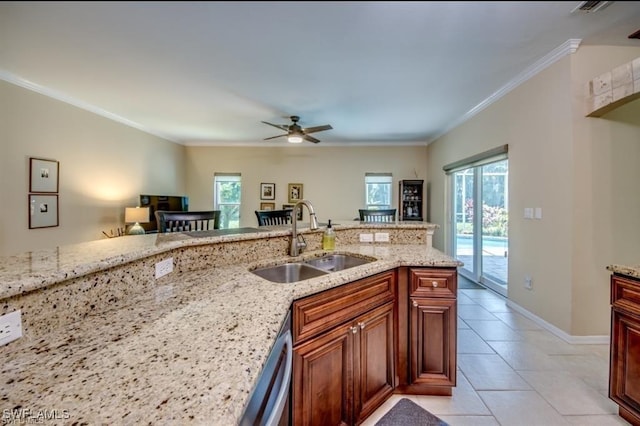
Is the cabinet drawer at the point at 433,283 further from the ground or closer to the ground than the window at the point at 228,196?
closer to the ground

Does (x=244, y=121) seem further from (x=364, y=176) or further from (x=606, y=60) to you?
(x=606, y=60)

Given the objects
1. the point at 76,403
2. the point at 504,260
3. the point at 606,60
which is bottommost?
the point at 504,260

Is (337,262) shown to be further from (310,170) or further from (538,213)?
(310,170)

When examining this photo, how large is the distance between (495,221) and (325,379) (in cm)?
347

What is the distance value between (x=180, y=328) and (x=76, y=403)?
315mm

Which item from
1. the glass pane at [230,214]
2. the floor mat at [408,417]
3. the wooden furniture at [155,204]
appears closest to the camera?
the floor mat at [408,417]

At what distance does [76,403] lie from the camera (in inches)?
21.0

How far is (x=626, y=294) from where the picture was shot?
1.45m

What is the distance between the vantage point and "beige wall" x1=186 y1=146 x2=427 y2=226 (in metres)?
5.89

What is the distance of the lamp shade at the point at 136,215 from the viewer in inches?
162

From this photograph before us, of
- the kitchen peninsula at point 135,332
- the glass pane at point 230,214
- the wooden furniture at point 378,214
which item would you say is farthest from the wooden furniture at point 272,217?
the glass pane at point 230,214

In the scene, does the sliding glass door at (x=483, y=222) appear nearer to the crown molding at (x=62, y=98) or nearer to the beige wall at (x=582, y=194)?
the beige wall at (x=582, y=194)

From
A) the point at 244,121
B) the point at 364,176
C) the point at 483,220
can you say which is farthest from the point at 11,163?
the point at 483,220

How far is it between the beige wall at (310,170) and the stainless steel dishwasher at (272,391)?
16.2 ft
